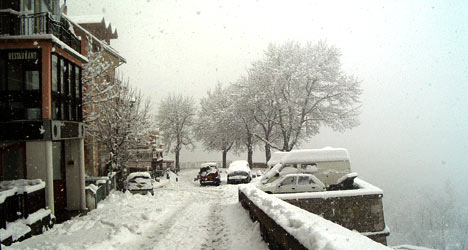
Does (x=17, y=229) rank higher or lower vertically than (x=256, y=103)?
lower

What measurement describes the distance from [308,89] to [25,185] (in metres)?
27.8

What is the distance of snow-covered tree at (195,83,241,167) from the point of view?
4094 cm

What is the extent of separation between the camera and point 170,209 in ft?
48.4

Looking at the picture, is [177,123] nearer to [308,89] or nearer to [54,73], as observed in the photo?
[308,89]

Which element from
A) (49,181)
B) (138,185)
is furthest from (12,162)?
(138,185)

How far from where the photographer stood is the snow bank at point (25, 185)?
34.8ft

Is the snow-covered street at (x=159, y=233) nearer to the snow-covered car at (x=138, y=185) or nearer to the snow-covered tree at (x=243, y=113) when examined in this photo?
the snow-covered car at (x=138, y=185)

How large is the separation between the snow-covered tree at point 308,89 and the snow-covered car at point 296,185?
54.5 feet

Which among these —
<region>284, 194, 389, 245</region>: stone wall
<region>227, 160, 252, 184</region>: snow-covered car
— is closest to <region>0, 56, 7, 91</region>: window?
<region>284, 194, 389, 245</region>: stone wall

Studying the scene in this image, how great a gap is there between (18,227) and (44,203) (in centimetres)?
250

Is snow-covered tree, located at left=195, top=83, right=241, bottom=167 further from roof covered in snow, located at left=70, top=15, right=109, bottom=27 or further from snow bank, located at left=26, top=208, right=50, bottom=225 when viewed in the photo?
snow bank, located at left=26, top=208, right=50, bottom=225

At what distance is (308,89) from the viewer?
34.8 meters

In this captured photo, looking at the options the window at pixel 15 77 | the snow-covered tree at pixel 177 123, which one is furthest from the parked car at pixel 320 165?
the snow-covered tree at pixel 177 123

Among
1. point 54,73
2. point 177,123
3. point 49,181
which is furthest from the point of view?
point 177,123
